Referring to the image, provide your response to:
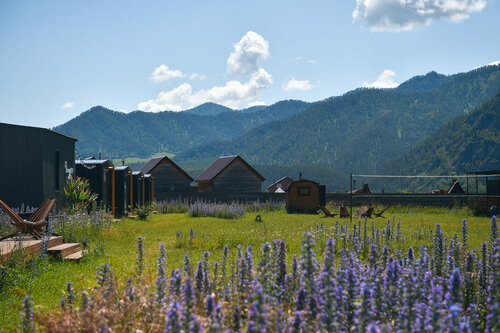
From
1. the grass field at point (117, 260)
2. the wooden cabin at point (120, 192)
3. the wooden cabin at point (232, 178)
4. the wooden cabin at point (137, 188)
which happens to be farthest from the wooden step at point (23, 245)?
the wooden cabin at point (232, 178)

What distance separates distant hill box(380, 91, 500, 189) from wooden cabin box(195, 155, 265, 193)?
99.8m

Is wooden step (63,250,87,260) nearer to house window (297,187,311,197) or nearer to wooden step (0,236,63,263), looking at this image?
wooden step (0,236,63,263)

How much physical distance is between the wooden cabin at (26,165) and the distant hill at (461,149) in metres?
130

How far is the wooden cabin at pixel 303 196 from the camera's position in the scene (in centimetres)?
3509

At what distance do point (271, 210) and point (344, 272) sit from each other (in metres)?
31.1

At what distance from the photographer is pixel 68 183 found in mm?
19797

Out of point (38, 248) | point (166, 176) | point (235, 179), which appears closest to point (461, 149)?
point (235, 179)

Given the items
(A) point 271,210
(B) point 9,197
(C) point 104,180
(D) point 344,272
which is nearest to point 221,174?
(A) point 271,210

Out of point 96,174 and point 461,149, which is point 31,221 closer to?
point 96,174

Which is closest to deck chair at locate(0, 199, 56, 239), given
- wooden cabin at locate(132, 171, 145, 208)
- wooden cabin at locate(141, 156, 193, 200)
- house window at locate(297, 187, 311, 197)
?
wooden cabin at locate(132, 171, 145, 208)

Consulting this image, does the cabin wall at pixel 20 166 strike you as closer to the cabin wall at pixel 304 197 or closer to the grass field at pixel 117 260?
the grass field at pixel 117 260

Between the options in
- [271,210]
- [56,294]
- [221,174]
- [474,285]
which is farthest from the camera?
[221,174]

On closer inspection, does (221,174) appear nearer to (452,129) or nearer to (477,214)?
(477,214)

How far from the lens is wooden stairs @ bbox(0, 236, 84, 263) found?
900 cm
